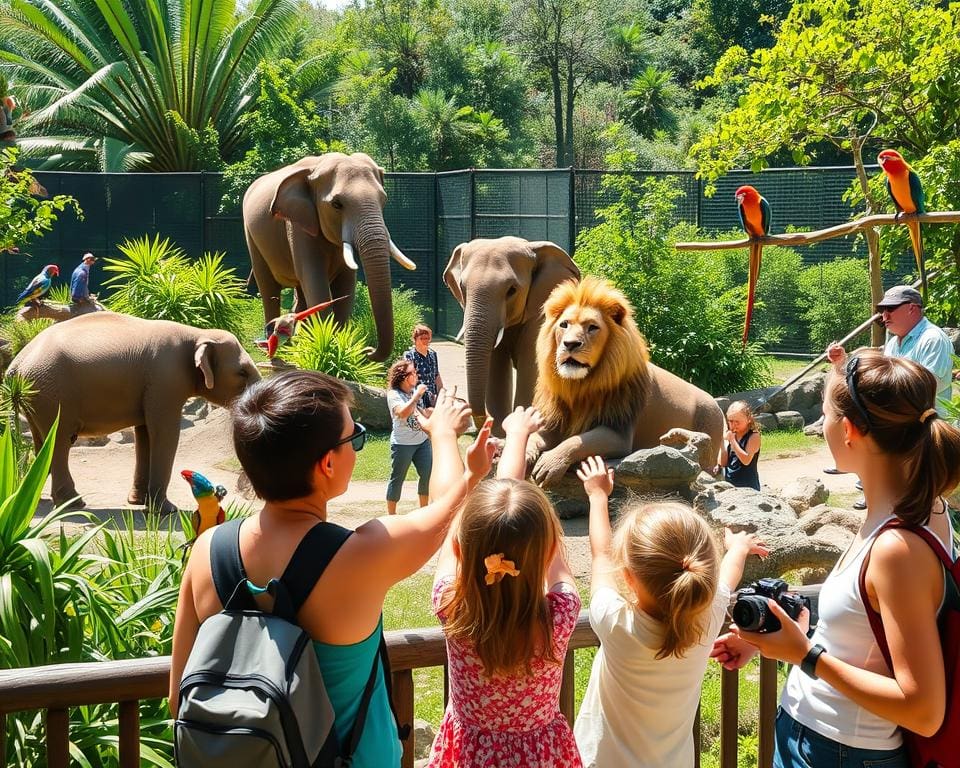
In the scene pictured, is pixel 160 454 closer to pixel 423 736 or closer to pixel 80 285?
pixel 423 736

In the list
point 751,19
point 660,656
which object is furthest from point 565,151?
point 660,656

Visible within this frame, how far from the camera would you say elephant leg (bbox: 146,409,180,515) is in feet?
27.2

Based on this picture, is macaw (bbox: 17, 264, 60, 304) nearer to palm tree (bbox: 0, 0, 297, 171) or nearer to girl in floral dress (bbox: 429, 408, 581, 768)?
girl in floral dress (bbox: 429, 408, 581, 768)

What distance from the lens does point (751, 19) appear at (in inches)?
1522

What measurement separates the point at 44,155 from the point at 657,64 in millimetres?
23728

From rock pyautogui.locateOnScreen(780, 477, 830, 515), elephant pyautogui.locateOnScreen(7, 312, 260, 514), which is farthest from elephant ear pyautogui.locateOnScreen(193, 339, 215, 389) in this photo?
rock pyautogui.locateOnScreen(780, 477, 830, 515)

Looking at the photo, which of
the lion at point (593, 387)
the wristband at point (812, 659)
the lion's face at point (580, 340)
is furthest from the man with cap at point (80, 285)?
the wristband at point (812, 659)

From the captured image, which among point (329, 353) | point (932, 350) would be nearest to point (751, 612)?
point (932, 350)

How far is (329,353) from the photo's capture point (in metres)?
12.3

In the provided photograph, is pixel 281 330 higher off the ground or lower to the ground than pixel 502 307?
lower

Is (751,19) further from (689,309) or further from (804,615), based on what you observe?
(804,615)

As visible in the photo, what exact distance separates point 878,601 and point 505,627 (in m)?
0.77

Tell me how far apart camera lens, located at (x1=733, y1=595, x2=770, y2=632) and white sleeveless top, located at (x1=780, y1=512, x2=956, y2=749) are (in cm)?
16

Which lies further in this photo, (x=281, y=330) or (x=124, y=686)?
(x=281, y=330)
